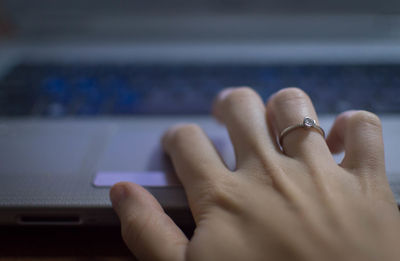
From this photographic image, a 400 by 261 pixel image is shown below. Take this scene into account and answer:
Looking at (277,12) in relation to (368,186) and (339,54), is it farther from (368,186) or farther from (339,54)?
(368,186)

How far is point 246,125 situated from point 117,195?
7.2 inches

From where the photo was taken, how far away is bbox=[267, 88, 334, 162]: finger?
0.36 metres

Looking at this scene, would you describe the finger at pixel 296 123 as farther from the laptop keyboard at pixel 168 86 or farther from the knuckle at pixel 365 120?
the laptop keyboard at pixel 168 86

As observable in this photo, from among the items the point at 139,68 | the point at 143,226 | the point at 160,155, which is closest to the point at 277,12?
the point at 139,68

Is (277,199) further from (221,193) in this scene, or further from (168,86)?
(168,86)

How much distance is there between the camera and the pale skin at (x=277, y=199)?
0.28m

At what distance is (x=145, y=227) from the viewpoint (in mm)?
320

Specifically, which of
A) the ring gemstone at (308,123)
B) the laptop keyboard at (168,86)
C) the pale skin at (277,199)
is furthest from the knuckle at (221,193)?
the laptop keyboard at (168,86)

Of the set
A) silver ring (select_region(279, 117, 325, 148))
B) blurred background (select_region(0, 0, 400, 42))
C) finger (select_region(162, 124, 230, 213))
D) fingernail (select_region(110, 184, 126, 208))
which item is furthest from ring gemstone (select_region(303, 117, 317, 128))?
blurred background (select_region(0, 0, 400, 42))

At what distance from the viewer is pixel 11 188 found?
40 centimetres

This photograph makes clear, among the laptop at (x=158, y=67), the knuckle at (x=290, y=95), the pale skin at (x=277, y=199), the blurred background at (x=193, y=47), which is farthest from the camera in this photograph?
the blurred background at (x=193, y=47)

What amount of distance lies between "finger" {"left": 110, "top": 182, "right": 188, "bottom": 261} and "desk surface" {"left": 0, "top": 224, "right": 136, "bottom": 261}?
60 mm

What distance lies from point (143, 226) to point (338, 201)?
8.0 inches

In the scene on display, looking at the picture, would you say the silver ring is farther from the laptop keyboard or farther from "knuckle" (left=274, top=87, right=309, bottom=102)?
the laptop keyboard
